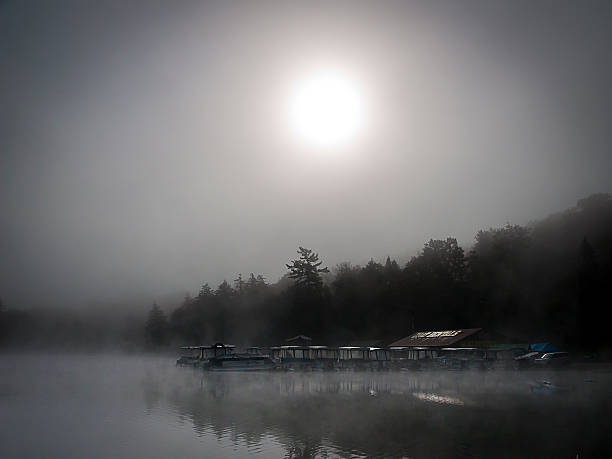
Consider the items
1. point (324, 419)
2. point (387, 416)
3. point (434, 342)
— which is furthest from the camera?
point (434, 342)

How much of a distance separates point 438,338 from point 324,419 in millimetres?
43239

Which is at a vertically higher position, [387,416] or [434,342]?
[434,342]

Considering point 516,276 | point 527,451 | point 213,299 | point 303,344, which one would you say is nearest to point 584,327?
point 516,276

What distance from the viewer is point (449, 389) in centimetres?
4225

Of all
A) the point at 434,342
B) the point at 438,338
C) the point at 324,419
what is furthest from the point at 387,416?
the point at 438,338

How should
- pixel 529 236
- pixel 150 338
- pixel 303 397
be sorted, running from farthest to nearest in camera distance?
1. pixel 150 338
2. pixel 529 236
3. pixel 303 397

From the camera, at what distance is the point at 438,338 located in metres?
68.4

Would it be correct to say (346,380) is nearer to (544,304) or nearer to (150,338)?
(544,304)

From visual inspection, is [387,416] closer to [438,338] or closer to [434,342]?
[434,342]

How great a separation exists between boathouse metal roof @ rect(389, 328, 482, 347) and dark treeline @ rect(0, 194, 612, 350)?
916 cm

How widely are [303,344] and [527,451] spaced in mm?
60328

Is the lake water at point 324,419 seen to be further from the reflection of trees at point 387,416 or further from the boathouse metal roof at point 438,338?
the boathouse metal roof at point 438,338

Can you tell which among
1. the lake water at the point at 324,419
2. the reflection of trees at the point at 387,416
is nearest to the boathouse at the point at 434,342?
the lake water at the point at 324,419

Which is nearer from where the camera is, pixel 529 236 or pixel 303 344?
pixel 303 344
